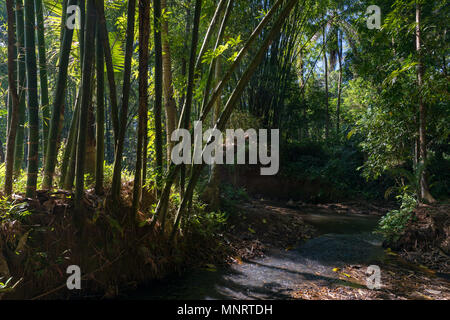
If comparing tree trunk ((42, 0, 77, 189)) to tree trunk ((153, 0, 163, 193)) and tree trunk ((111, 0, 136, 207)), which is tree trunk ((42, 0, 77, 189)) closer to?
tree trunk ((111, 0, 136, 207))

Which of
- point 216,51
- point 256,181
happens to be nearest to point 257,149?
point 256,181

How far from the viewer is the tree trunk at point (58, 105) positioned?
2033mm

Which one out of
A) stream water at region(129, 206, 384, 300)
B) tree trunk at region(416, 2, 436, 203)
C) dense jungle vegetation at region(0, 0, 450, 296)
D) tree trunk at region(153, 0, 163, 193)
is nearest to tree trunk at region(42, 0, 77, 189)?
dense jungle vegetation at region(0, 0, 450, 296)

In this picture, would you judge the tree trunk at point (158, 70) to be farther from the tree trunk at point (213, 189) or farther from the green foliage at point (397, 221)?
the green foliage at point (397, 221)

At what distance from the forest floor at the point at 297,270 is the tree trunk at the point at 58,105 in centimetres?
117

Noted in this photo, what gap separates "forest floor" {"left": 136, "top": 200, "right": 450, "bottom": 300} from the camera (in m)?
2.34

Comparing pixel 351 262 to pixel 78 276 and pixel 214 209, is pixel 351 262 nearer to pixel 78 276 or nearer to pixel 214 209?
pixel 214 209

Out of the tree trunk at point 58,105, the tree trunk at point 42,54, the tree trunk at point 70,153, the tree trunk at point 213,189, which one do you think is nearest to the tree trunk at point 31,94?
the tree trunk at point 58,105

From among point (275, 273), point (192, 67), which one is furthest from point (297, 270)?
point (192, 67)

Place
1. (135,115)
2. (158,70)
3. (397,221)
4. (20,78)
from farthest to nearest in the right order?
(397,221) → (135,115) → (158,70) → (20,78)

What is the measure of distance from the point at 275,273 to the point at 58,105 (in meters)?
2.45

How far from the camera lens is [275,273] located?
2867 mm

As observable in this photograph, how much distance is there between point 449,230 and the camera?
334 cm

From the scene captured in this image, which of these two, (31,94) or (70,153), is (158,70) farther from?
(70,153)
